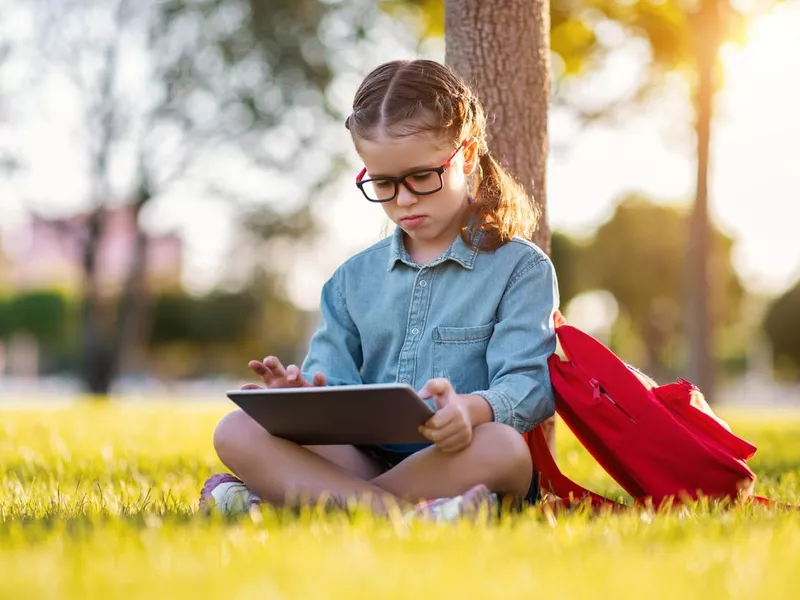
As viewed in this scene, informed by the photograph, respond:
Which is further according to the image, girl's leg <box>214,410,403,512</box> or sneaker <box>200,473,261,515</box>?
sneaker <box>200,473,261,515</box>

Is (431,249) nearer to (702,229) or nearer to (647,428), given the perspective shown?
(647,428)

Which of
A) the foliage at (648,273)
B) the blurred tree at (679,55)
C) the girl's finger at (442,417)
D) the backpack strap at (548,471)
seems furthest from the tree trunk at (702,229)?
the foliage at (648,273)

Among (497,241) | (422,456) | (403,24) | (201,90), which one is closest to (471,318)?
(497,241)

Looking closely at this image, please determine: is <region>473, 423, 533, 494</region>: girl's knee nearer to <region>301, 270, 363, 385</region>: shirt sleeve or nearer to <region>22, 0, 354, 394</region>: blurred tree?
<region>301, 270, 363, 385</region>: shirt sleeve

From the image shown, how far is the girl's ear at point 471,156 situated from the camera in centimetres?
320

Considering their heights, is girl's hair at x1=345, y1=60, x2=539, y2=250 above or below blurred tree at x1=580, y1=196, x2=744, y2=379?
above

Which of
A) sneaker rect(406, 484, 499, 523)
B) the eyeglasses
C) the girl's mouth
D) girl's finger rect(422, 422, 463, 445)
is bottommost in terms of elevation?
sneaker rect(406, 484, 499, 523)

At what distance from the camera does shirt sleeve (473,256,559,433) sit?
2.90 meters

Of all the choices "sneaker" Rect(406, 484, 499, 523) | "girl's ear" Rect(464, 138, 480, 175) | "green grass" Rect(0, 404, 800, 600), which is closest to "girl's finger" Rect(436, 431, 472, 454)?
"sneaker" Rect(406, 484, 499, 523)

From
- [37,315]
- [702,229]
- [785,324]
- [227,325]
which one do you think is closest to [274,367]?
[702,229]

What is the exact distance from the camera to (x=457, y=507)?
8.25 feet

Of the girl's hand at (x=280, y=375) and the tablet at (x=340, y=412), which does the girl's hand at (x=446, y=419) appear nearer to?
the tablet at (x=340, y=412)

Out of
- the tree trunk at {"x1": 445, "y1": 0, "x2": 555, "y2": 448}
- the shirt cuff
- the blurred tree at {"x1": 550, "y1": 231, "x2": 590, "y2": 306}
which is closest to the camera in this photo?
the shirt cuff

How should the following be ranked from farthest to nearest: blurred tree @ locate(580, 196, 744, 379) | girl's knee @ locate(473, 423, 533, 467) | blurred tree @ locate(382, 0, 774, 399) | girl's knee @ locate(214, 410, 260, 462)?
blurred tree @ locate(580, 196, 744, 379), blurred tree @ locate(382, 0, 774, 399), girl's knee @ locate(214, 410, 260, 462), girl's knee @ locate(473, 423, 533, 467)
